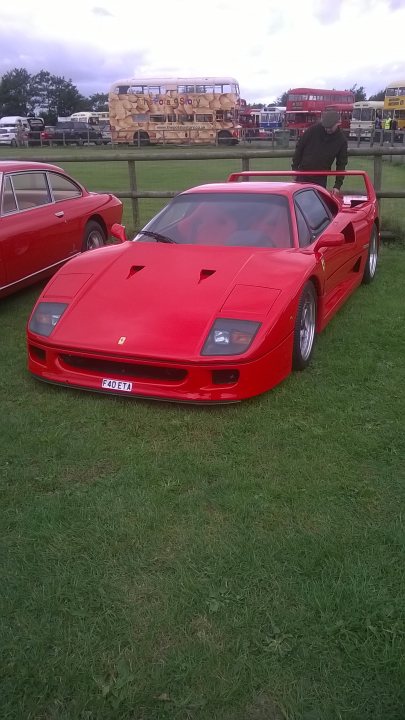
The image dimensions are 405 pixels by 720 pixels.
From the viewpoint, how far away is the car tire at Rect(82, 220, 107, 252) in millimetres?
7121

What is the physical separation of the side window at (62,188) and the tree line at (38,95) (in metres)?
79.7

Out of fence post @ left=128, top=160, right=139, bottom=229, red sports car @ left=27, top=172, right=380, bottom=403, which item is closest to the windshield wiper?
red sports car @ left=27, top=172, right=380, bottom=403

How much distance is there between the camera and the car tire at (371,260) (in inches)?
251

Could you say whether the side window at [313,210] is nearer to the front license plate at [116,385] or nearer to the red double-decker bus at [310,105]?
the front license plate at [116,385]

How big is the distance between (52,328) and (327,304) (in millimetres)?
2125

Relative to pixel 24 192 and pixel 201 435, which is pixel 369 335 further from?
pixel 24 192

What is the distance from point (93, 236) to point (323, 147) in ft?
9.73

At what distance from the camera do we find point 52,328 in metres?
3.96

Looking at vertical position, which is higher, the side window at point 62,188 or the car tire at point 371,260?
the side window at point 62,188

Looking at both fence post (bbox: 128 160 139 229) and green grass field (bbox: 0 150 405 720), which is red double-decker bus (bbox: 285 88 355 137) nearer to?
fence post (bbox: 128 160 139 229)

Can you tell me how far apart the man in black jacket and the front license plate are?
4627mm

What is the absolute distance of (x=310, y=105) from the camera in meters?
42.6

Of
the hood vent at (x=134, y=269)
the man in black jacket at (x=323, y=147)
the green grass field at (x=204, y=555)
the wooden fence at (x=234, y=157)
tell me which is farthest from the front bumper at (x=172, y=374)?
the wooden fence at (x=234, y=157)

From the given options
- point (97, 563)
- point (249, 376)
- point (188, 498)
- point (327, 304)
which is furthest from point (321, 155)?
point (97, 563)
